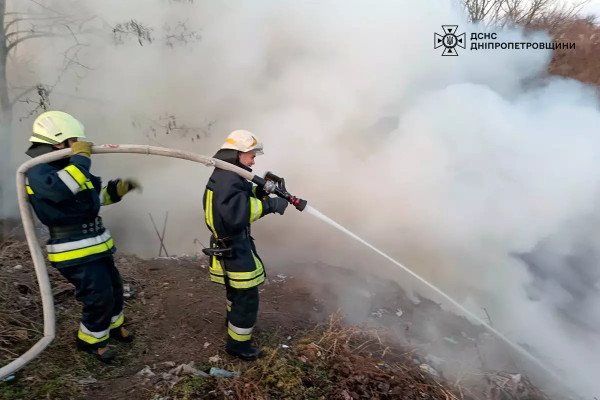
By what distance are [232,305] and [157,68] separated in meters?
5.39

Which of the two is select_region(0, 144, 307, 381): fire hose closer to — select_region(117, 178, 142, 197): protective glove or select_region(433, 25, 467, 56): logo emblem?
select_region(117, 178, 142, 197): protective glove

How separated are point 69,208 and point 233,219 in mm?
1055

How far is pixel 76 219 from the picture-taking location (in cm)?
274

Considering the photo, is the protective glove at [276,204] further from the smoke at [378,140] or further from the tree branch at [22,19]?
the tree branch at [22,19]

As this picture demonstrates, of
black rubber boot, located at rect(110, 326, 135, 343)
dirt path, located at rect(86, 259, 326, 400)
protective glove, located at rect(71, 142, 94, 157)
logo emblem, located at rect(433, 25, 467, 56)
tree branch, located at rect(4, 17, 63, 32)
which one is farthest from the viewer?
logo emblem, located at rect(433, 25, 467, 56)

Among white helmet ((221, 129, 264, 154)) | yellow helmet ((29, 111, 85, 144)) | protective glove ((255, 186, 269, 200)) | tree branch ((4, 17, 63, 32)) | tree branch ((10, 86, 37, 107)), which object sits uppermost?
tree branch ((4, 17, 63, 32))

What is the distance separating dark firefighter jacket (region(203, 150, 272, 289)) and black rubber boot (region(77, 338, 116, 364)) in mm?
920

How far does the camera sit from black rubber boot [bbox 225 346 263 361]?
10.3 ft

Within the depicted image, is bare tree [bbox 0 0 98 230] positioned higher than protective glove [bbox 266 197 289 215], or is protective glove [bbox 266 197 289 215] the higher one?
bare tree [bbox 0 0 98 230]

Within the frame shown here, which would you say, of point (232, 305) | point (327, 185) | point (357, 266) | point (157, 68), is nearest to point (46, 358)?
point (232, 305)

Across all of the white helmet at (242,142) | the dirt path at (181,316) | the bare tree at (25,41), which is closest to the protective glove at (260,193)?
the white helmet at (242,142)

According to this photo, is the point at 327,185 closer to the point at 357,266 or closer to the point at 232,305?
the point at 357,266

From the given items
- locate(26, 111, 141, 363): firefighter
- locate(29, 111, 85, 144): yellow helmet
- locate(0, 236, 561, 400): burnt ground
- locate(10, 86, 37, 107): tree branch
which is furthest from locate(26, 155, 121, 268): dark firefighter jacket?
locate(10, 86, 37, 107): tree branch

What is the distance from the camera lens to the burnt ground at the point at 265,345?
9.04 feet
